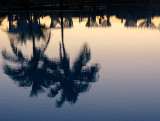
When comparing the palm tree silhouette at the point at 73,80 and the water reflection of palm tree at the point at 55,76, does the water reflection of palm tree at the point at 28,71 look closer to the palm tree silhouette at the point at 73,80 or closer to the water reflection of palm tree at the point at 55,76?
the water reflection of palm tree at the point at 55,76

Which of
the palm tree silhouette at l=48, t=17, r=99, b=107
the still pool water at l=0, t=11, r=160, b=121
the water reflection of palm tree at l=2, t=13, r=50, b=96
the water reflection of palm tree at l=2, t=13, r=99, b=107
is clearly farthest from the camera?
the water reflection of palm tree at l=2, t=13, r=50, b=96

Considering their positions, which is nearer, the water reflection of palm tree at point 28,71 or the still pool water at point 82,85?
the still pool water at point 82,85

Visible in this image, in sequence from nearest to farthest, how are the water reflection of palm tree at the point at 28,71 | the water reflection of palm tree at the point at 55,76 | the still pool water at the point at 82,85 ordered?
the still pool water at the point at 82,85, the water reflection of palm tree at the point at 55,76, the water reflection of palm tree at the point at 28,71

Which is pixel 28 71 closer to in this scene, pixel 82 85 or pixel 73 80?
pixel 73 80

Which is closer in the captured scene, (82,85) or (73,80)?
(82,85)

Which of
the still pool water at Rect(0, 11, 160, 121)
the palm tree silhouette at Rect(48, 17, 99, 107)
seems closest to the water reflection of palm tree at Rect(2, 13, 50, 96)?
the still pool water at Rect(0, 11, 160, 121)

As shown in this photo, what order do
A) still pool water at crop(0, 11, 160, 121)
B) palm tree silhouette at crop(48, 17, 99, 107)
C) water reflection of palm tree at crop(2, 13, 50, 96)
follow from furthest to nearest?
1. water reflection of palm tree at crop(2, 13, 50, 96)
2. palm tree silhouette at crop(48, 17, 99, 107)
3. still pool water at crop(0, 11, 160, 121)

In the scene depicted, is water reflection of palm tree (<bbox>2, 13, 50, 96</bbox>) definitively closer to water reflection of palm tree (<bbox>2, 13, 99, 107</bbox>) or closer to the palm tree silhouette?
water reflection of palm tree (<bbox>2, 13, 99, 107</bbox>)

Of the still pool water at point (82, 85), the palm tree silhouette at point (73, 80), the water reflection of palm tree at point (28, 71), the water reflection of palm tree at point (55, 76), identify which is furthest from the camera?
the water reflection of palm tree at point (28, 71)

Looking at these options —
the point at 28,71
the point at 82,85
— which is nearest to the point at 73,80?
the point at 82,85

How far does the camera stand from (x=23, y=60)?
1228cm

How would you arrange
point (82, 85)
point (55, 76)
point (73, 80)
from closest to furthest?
point (82, 85)
point (73, 80)
point (55, 76)

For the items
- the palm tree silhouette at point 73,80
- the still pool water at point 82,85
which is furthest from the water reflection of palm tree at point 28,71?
the palm tree silhouette at point 73,80

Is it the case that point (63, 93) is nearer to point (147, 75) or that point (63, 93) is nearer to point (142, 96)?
point (142, 96)
